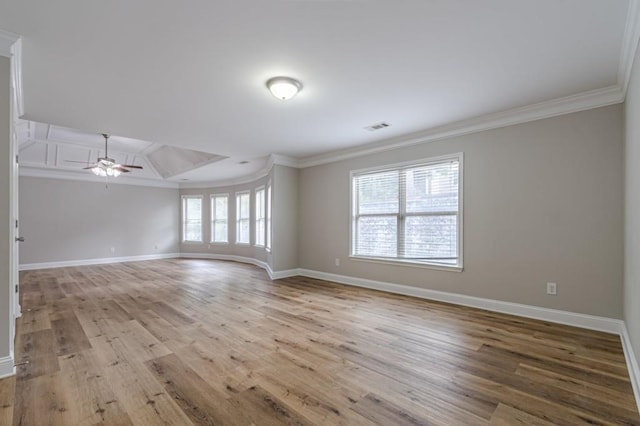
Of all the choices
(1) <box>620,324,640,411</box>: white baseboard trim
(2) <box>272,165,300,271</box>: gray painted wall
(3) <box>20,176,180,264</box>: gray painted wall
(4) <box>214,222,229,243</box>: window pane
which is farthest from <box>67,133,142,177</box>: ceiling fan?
(1) <box>620,324,640,411</box>: white baseboard trim

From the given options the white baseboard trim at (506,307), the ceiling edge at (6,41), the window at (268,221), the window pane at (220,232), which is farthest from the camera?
the window pane at (220,232)

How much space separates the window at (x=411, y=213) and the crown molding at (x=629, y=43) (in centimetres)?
171

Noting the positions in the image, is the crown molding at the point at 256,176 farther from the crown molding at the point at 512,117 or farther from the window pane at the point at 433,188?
the window pane at the point at 433,188

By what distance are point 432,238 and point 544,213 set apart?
55.7 inches

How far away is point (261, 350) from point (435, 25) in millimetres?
3004

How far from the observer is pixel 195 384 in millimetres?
2104

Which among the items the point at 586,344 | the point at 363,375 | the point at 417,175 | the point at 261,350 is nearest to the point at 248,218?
the point at 417,175

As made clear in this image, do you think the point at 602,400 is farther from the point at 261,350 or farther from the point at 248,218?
the point at 248,218

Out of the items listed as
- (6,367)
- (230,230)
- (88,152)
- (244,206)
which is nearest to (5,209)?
(6,367)

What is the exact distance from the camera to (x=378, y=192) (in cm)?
515

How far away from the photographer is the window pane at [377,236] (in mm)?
4934

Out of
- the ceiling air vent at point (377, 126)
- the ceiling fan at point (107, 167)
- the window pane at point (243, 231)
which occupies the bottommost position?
the window pane at point (243, 231)

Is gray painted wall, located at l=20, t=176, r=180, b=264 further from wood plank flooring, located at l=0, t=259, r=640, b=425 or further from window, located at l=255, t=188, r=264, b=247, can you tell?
wood plank flooring, located at l=0, t=259, r=640, b=425

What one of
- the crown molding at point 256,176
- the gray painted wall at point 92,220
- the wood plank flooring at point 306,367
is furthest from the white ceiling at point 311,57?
the gray painted wall at point 92,220
